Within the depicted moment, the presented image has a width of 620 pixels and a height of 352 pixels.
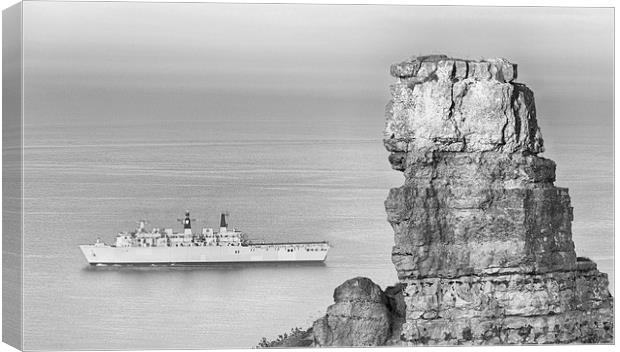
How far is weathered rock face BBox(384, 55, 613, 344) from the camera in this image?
133 feet

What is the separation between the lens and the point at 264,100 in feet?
138

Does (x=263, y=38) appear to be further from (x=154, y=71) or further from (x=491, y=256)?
(x=491, y=256)

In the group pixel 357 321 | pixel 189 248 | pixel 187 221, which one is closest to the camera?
pixel 357 321

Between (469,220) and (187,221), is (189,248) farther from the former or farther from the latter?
(469,220)

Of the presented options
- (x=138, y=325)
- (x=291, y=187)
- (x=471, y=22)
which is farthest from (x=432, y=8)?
(x=138, y=325)

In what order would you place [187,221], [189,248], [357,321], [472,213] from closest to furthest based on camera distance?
[472,213] → [357,321] → [187,221] → [189,248]

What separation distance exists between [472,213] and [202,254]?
4.14 meters

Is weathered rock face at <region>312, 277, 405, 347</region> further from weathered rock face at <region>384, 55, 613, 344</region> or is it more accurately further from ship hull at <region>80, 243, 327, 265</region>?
ship hull at <region>80, 243, 327, 265</region>

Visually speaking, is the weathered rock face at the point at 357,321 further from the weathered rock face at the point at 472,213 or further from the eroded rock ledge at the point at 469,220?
the weathered rock face at the point at 472,213

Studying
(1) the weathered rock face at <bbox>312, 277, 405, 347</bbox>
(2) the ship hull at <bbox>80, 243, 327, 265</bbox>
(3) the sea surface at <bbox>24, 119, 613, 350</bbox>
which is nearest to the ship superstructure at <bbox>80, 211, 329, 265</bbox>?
(2) the ship hull at <bbox>80, 243, 327, 265</bbox>

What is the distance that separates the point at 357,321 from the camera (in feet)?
135

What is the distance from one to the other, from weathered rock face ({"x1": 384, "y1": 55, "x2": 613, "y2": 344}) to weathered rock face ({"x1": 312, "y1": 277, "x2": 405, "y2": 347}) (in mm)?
410

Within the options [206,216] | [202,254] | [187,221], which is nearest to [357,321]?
[202,254]

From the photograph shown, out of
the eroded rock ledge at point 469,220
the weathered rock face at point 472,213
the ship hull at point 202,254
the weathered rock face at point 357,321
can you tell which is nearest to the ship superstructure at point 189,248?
the ship hull at point 202,254
